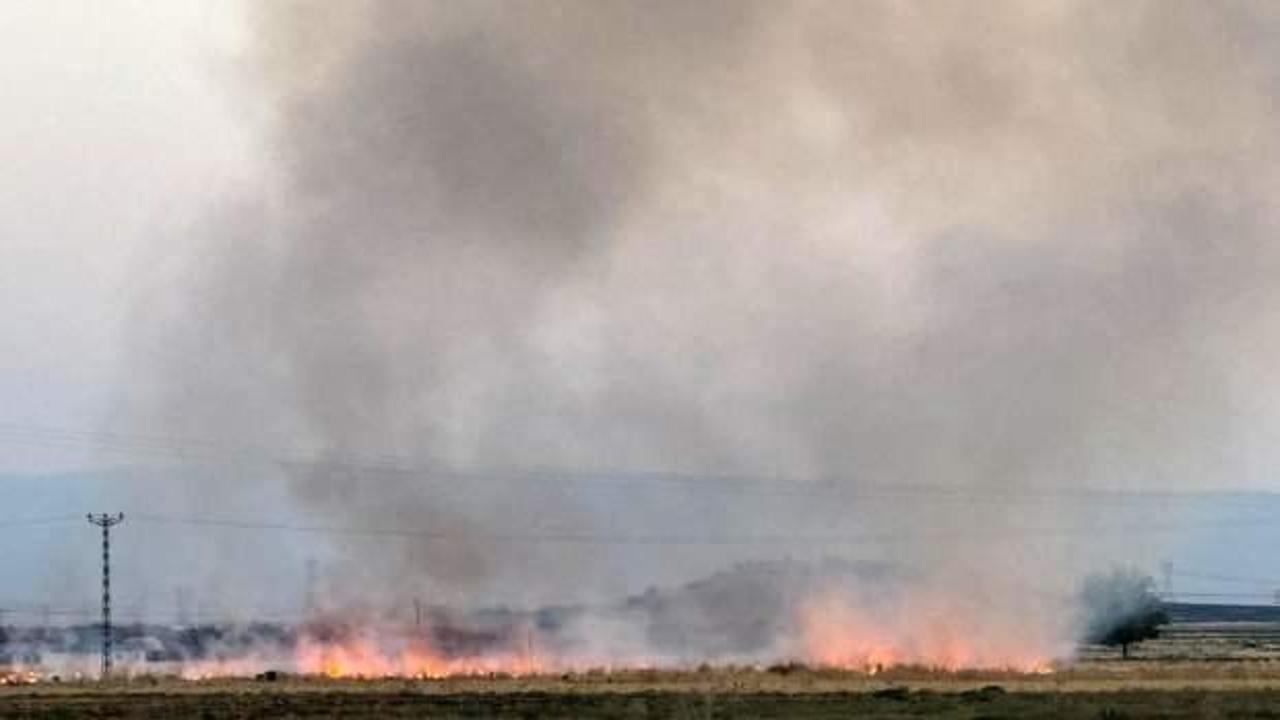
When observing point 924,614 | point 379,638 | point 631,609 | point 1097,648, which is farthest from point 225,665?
point 1097,648

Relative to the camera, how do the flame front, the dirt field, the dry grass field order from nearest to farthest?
1. the dirt field
2. the dry grass field
3. the flame front

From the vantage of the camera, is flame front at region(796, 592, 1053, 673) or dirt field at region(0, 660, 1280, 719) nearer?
dirt field at region(0, 660, 1280, 719)

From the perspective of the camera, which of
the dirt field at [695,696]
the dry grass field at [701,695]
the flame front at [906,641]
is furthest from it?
the flame front at [906,641]

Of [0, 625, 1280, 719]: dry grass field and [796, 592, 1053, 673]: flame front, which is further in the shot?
[796, 592, 1053, 673]: flame front

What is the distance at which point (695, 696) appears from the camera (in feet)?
229

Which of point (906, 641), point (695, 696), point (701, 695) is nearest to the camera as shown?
point (695, 696)

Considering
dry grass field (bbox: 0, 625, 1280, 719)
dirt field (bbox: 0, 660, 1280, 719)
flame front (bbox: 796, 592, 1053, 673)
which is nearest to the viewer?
dirt field (bbox: 0, 660, 1280, 719)

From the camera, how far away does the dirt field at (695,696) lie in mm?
60969

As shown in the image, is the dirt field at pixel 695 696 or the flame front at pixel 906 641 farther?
the flame front at pixel 906 641

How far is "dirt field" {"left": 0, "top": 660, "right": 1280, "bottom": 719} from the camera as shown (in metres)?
61.0

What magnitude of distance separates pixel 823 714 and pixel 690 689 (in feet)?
55.7

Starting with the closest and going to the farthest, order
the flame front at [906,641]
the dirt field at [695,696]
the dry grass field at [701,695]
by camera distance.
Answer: the dirt field at [695,696], the dry grass field at [701,695], the flame front at [906,641]

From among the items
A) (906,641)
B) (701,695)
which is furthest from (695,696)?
(906,641)

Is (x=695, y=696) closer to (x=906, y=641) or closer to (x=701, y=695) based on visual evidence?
(x=701, y=695)
